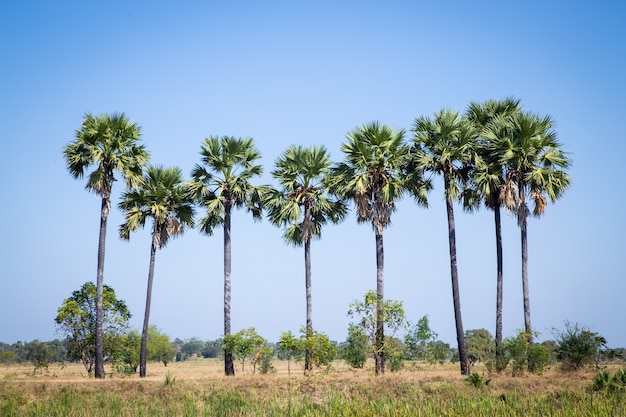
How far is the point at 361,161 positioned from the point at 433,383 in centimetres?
1479

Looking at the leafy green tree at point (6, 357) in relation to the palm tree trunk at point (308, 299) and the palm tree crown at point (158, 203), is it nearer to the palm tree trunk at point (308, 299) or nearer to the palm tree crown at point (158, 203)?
the palm tree crown at point (158, 203)

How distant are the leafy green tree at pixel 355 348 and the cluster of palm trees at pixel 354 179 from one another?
797mm

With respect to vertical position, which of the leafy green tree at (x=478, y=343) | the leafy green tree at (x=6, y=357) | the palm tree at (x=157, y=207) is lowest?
the leafy green tree at (x=6, y=357)

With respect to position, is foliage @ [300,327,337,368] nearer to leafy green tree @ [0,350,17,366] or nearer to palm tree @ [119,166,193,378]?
palm tree @ [119,166,193,378]

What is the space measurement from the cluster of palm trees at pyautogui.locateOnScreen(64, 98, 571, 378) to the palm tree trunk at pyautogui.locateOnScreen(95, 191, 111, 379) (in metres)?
0.08

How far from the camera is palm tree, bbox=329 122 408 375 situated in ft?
128

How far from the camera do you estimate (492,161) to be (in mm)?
38469

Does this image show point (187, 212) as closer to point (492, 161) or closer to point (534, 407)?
point (492, 161)

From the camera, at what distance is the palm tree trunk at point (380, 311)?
36656 mm

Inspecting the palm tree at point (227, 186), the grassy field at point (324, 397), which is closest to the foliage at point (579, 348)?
the grassy field at point (324, 397)

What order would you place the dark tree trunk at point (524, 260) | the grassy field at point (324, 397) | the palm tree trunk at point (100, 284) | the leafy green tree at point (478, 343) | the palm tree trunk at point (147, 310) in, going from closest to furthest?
the grassy field at point (324, 397) < the dark tree trunk at point (524, 260) < the palm tree trunk at point (100, 284) < the palm tree trunk at point (147, 310) < the leafy green tree at point (478, 343)

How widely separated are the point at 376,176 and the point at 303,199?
5393 mm

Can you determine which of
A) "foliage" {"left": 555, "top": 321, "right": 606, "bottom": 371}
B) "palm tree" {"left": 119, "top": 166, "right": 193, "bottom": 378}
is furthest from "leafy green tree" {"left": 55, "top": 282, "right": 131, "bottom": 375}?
"foliage" {"left": 555, "top": 321, "right": 606, "bottom": 371}

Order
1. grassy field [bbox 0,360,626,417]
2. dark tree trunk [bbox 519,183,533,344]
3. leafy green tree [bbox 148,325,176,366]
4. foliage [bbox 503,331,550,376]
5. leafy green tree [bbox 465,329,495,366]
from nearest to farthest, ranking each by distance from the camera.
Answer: grassy field [bbox 0,360,626,417] → foliage [bbox 503,331,550,376] → dark tree trunk [bbox 519,183,533,344] → leafy green tree [bbox 465,329,495,366] → leafy green tree [bbox 148,325,176,366]
